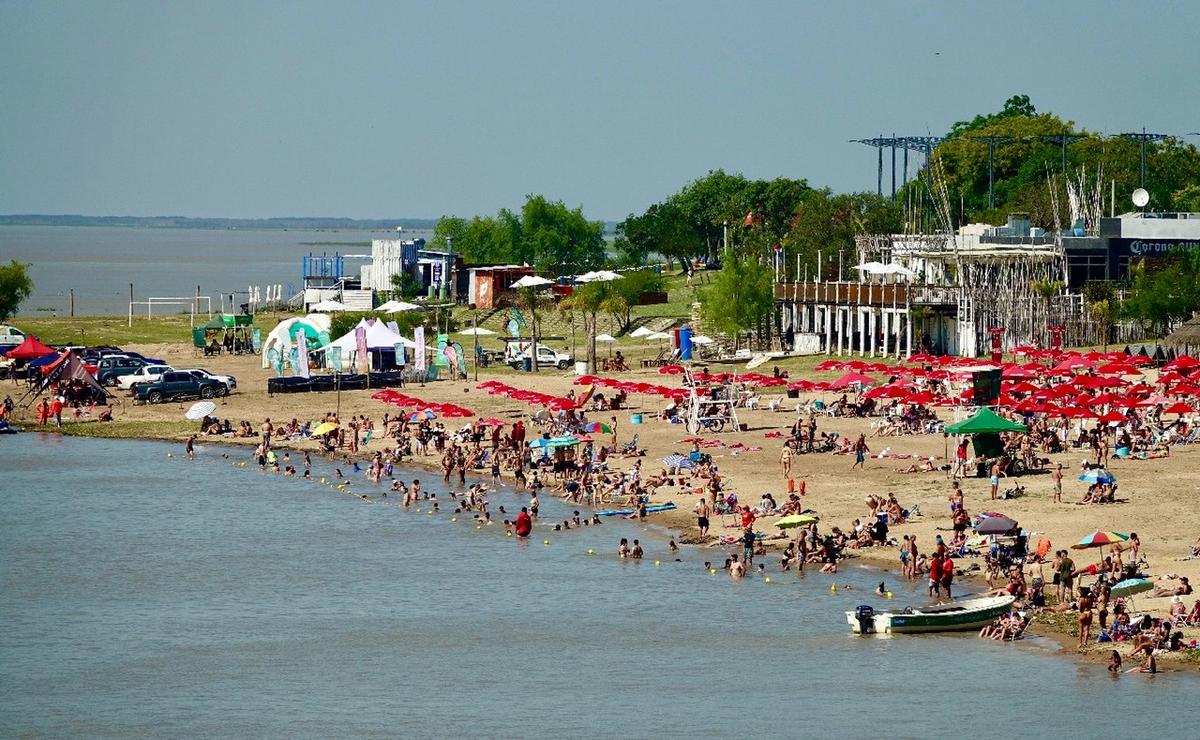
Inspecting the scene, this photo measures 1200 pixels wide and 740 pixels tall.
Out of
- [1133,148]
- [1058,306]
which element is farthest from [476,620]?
[1133,148]

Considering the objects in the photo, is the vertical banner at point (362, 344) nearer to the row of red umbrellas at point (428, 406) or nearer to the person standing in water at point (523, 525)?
the row of red umbrellas at point (428, 406)

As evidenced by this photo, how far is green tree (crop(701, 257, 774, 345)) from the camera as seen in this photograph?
74.8 m

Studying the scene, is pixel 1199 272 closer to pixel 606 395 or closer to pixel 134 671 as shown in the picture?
pixel 606 395

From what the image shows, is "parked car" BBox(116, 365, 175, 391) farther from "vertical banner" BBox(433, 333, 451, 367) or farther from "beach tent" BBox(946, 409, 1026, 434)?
"beach tent" BBox(946, 409, 1026, 434)

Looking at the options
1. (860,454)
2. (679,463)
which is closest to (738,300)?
(679,463)

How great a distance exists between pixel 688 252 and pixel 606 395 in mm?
72765

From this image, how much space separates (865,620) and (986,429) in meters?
11.3

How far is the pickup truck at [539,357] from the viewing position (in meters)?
72.4

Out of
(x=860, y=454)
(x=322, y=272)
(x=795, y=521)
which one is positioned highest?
(x=322, y=272)

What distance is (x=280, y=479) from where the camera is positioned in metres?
51.8

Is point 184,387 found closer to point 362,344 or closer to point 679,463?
point 362,344

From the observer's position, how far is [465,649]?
32.1 metres

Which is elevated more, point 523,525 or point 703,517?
point 703,517

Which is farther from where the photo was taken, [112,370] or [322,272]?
[322,272]
